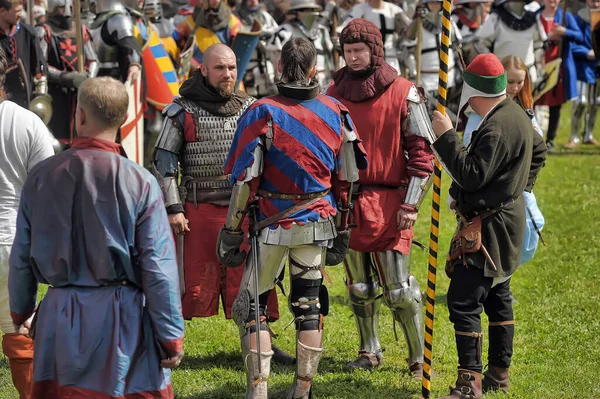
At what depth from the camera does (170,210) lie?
17.3 ft

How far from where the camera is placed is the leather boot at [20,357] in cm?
435

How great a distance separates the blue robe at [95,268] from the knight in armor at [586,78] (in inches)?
433

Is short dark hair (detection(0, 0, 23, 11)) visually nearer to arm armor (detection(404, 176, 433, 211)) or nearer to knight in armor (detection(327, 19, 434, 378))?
knight in armor (detection(327, 19, 434, 378))

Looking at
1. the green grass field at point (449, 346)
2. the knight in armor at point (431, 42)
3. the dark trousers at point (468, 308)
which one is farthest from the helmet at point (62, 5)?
the dark trousers at point (468, 308)

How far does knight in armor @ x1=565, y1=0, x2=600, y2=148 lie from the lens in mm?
13430

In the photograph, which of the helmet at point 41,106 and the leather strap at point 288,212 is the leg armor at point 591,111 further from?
the leather strap at point 288,212

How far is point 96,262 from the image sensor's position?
3.29m

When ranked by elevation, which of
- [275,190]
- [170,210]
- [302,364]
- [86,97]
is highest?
[86,97]

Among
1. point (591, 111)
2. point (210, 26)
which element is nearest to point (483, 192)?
point (210, 26)

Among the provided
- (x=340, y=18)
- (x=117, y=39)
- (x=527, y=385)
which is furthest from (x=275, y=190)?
(x=340, y=18)

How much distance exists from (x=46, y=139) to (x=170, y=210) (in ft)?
3.84

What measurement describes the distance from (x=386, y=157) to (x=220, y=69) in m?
0.98

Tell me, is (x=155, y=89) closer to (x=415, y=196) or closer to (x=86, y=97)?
(x=415, y=196)

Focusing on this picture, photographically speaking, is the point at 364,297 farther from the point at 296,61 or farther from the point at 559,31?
the point at 559,31
